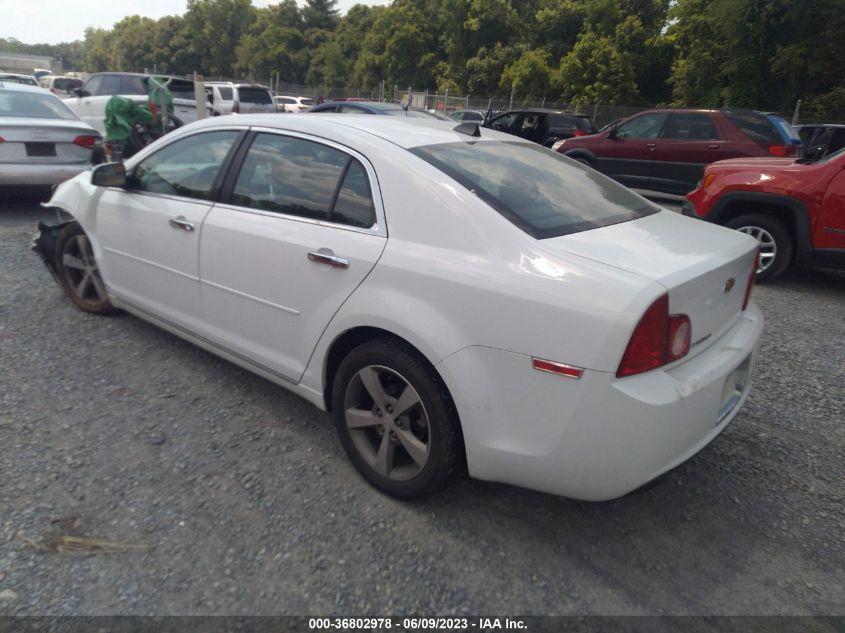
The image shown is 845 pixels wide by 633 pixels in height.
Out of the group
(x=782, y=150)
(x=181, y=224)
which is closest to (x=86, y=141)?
(x=181, y=224)

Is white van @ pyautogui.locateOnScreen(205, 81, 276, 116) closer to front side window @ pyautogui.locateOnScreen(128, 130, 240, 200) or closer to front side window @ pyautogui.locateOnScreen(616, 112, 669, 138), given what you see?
front side window @ pyautogui.locateOnScreen(616, 112, 669, 138)

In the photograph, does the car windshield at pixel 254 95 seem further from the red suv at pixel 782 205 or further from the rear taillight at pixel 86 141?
the red suv at pixel 782 205

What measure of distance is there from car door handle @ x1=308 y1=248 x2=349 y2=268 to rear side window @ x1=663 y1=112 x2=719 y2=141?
923 centimetres

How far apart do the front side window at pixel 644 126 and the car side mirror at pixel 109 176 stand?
30.9 ft

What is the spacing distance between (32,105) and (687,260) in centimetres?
849

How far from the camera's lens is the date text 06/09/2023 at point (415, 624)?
6.51 ft

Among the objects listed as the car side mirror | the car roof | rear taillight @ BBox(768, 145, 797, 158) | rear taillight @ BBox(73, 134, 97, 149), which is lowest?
rear taillight @ BBox(73, 134, 97, 149)

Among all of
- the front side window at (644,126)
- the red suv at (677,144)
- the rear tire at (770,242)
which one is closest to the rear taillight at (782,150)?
the red suv at (677,144)

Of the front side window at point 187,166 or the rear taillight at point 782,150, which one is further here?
the rear taillight at point 782,150

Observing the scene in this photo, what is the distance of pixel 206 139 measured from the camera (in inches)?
134

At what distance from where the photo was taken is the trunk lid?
2080 millimetres

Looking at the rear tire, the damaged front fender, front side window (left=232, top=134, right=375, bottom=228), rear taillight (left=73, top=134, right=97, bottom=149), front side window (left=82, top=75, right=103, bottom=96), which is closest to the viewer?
front side window (left=232, top=134, right=375, bottom=228)

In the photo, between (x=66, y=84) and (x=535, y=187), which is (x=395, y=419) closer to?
(x=535, y=187)

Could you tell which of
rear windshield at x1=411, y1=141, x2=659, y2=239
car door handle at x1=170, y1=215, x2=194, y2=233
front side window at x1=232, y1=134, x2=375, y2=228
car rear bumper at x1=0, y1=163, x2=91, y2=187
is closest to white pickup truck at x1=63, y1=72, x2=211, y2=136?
car rear bumper at x1=0, y1=163, x2=91, y2=187
